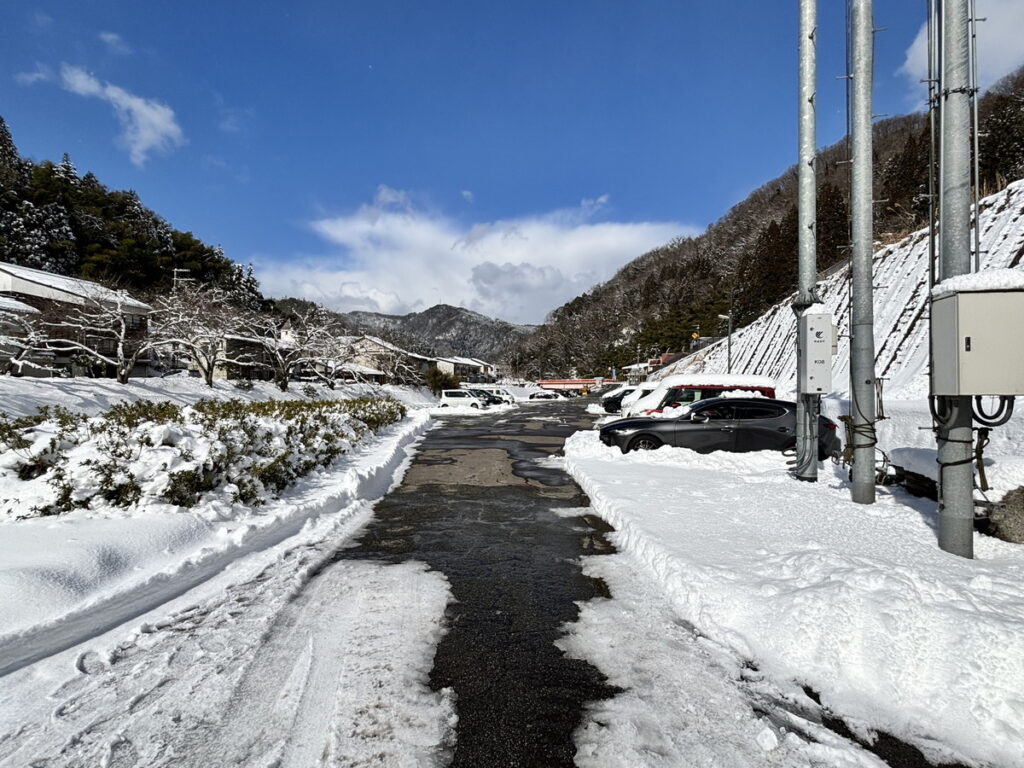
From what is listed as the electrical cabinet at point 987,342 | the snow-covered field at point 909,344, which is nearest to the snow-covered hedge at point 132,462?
the electrical cabinet at point 987,342

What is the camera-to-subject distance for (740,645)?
3281 mm

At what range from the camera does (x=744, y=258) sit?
261 ft

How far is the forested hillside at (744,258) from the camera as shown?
39750 millimetres

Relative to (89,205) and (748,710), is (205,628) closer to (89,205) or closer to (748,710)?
(748,710)

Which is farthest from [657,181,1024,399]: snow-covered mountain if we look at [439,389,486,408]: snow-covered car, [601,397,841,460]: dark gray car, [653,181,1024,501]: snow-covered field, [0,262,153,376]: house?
[0,262,153,376]: house

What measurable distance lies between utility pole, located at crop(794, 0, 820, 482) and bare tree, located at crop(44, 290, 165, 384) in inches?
1007

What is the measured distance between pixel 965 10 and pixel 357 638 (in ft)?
23.1

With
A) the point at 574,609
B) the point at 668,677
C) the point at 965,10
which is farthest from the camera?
the point at 965,10

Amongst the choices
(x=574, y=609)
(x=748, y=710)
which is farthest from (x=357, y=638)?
(x=748, y=710)

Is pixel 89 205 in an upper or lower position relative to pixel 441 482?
upper

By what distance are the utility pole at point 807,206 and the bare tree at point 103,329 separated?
2557 centimetres

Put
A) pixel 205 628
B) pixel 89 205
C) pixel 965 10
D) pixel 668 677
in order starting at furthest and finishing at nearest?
1. pixel 89 205
2. pixel 965 10
3. pixel 205 628
4. pixel 668 677

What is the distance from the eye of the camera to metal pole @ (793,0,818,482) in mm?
7496

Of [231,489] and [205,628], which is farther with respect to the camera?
[231,489]
